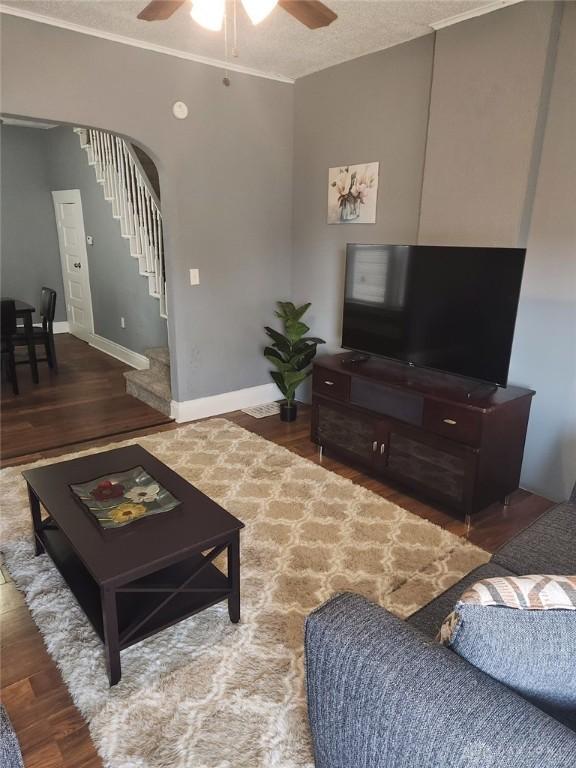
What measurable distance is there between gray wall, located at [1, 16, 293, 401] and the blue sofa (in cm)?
322

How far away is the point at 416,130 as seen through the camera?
132 inches

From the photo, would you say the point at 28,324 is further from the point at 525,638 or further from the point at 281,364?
the point at 525,638

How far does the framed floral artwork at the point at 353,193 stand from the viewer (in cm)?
373

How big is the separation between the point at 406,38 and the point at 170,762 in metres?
3.88

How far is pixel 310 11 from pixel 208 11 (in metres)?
0.41

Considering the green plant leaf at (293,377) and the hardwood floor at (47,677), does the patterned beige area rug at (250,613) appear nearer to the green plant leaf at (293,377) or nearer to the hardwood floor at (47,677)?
the hardwood floor at (47,677)

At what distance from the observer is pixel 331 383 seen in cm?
346

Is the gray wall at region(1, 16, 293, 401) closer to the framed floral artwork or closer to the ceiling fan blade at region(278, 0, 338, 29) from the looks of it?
the framed floral artwork

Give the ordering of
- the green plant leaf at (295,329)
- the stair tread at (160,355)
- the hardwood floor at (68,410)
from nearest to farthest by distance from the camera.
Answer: the hardwood floor at (68,410) → the green plant leaf at (295,329) → the stair tread at (160,355)

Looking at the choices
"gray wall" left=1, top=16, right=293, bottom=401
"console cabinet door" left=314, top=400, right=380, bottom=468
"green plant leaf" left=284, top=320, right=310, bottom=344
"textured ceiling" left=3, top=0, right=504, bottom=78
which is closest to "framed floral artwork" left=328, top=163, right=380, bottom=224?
"gray wall" left=1, top=16, right=293, bottom=401

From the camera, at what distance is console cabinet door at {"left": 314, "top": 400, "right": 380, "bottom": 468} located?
10.7ft

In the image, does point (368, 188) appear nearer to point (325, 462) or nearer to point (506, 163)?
point (506, 163)

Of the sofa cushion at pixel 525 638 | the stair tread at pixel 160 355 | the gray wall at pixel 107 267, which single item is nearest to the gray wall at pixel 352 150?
the stair tread at pixel 160 355

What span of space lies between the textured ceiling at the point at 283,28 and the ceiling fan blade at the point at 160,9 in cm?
79
